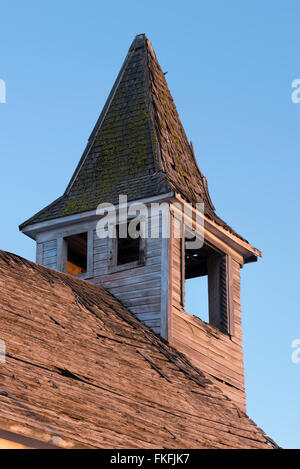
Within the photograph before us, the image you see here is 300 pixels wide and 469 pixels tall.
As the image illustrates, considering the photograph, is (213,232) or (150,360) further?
(213,232)

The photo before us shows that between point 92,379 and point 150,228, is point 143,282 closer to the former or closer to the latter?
point 150,228

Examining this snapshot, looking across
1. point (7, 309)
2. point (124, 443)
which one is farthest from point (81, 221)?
point (124, 443)

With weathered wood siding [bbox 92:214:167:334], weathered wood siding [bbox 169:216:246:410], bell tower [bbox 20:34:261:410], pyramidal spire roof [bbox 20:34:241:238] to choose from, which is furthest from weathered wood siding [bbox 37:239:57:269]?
weathered wood siding [bbox 169:216:246:410]

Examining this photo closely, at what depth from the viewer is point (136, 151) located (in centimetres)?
1889

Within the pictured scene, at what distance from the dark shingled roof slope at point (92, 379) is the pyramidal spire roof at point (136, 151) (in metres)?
2.49

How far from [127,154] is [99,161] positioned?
2.38ft

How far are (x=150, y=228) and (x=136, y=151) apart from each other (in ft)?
6.28

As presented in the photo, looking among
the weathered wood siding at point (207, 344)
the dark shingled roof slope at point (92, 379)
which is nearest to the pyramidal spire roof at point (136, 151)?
the weathered wood siding at point (207, 344)

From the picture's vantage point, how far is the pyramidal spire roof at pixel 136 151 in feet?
60.2

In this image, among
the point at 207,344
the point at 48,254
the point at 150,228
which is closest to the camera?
the point at 207,344

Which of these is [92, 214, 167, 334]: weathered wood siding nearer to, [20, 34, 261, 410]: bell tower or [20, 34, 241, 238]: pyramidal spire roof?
[20, 34, 261, 410]: bell tower

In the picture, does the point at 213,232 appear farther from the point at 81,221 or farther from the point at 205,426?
the point at 205,426

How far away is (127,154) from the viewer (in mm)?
19000

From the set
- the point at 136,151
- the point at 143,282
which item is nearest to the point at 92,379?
the point at 143,282
